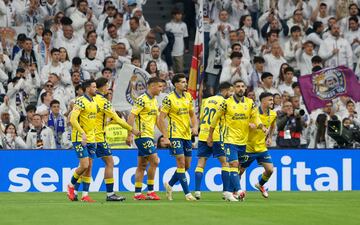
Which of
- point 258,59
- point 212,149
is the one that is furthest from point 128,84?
point 212,149

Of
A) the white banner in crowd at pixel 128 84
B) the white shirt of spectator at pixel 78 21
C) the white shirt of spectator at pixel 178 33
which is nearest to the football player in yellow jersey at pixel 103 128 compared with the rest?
the white banner in crowd at pixel 128 84

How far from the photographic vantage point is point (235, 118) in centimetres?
2362

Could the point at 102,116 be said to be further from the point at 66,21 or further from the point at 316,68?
the point at 316,68

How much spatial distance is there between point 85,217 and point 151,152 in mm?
5479

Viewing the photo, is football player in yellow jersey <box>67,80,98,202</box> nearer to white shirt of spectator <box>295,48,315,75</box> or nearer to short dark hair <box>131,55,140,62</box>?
short dark hair <box>131,55,140,62</box>

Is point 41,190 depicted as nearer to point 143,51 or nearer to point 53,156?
point 53,156

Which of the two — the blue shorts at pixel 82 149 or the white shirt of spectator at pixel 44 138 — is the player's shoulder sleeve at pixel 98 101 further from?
the white shirt of spectator at pixel 44 138

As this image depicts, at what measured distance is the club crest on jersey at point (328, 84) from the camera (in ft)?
103

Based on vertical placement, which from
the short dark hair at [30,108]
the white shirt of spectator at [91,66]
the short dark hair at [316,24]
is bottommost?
the short dark hair at [30,108]

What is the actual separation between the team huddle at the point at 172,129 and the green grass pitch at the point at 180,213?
90cm

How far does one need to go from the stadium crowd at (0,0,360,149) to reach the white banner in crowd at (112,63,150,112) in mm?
299

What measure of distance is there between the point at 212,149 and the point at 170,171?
15.4ft

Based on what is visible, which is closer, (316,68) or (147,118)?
(147,118)

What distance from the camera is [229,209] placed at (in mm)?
20094
